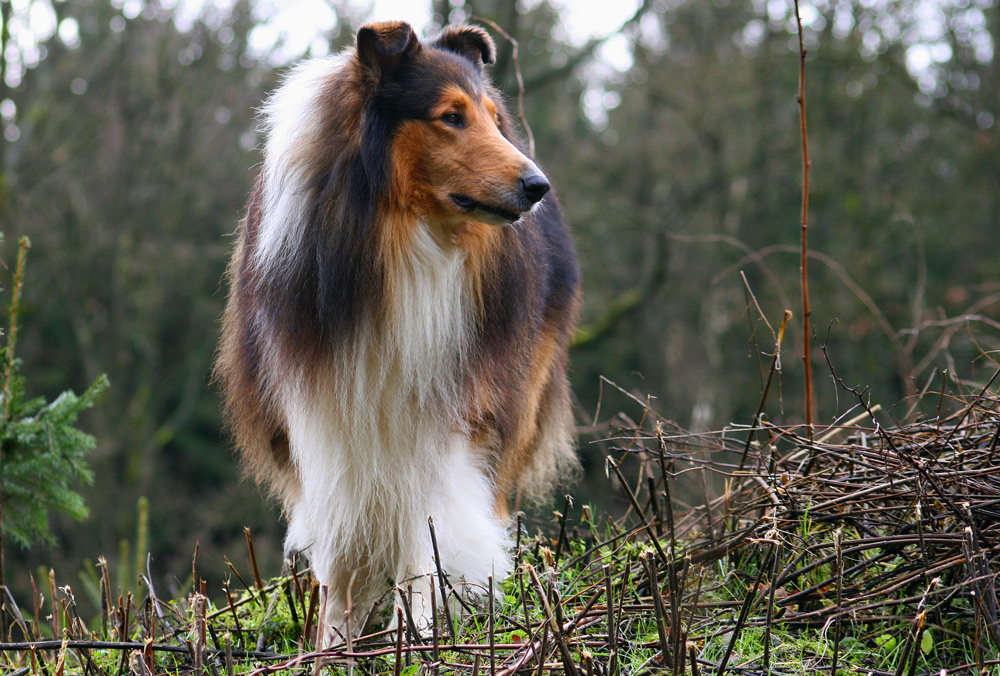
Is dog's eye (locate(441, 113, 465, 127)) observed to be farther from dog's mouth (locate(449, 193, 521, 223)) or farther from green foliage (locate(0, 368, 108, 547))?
green foliage (locate(0, 368, 108, 547))

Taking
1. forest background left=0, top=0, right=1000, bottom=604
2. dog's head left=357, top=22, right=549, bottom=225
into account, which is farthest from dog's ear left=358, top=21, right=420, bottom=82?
forest background left=0, top=0, right=1000, bottom=604

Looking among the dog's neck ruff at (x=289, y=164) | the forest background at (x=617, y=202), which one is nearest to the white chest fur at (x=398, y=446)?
the dog's neck ruff at (x=289, y=164)

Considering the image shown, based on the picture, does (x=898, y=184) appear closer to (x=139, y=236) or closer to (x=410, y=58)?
(x=139, y=236)

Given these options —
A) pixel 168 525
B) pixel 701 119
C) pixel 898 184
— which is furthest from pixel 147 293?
pixel 898 184

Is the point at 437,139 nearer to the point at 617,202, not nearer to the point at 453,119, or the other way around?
the point at 453,119

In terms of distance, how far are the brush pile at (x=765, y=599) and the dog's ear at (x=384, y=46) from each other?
63.7 inches

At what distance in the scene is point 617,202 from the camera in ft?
48.0

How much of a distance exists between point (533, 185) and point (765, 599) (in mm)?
1580

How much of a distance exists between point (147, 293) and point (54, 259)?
162 centimetres

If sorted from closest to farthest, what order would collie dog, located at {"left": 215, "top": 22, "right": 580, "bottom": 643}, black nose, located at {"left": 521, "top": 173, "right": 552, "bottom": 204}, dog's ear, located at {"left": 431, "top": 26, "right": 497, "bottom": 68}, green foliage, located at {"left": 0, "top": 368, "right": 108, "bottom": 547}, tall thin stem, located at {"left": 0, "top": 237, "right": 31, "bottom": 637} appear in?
black nose, located at {"left": 521, "top": 173, "right": 552, "bottom": 204}
collie dog, located at {"left": 215, "top": 22, "right": 580, "bottom": 643}
tall thin stem, located at {"left": 0, "top": 237, "right": 31, "bottom": 637}
green foliage, located at {"left": 0, "top": 368, "right": 108, "bottom": 547}
dog's ear, located at {"left": 431, "top": 26, "right": 497, "bottom": 68}

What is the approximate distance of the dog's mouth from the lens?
3.28 meters

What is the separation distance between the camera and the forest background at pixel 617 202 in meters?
13.5

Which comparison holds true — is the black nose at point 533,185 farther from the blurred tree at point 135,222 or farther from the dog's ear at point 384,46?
the blurred tree at point 135,222

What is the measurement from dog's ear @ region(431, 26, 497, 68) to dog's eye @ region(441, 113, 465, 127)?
55 cm
